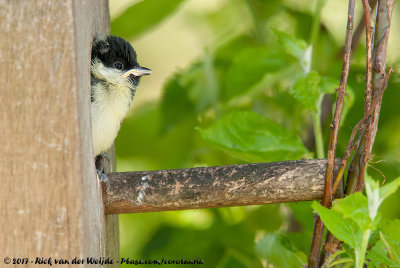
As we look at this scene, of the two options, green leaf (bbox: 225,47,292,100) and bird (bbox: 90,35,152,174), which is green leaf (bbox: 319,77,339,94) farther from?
bird (bbox: 90,35,152,174)

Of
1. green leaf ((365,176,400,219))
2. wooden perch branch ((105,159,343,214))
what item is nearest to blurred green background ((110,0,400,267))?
wooden perch branch ((105,159,343,214))

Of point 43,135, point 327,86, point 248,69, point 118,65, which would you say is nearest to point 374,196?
point 327,86

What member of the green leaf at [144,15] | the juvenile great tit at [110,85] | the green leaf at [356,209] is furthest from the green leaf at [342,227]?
the green leaf at [144,15]

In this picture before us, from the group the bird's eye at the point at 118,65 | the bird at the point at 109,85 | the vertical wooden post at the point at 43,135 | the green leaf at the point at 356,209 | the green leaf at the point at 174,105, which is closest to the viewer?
the green leaf at the point at 356,209

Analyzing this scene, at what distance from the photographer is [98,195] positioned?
3.06 feet

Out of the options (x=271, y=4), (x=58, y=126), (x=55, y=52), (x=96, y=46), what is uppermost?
(x=271, y=4)

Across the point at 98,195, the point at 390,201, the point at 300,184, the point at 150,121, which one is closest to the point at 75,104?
the point at 98,195

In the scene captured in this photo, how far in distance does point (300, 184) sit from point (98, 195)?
0.32m

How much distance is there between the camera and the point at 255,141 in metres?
1.06

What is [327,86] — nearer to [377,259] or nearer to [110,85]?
[377,259]

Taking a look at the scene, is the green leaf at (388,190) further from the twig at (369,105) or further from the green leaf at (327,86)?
the green leaf at (327,86)

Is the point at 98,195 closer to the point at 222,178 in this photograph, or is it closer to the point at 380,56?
the point at 222,178

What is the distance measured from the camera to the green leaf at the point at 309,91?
1.03 metres

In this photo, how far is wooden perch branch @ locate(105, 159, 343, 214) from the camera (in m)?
0.91
